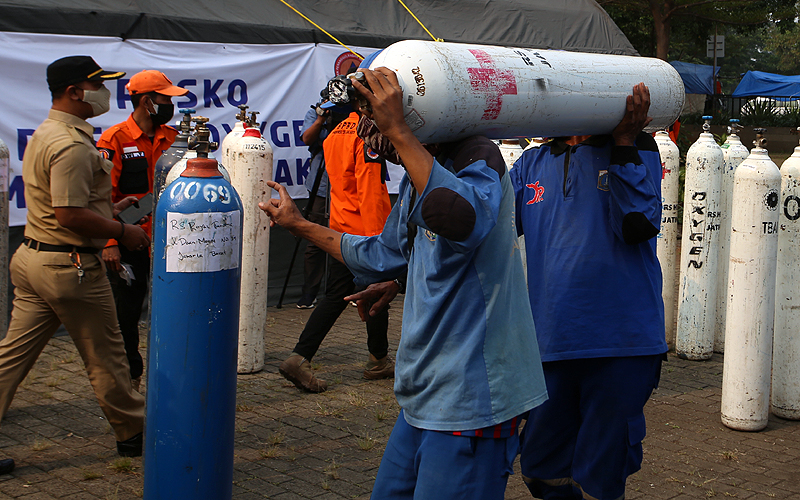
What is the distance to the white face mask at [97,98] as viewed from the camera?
14.5 feet

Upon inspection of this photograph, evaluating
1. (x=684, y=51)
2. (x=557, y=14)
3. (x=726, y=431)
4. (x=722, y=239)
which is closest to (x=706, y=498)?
(x=726, y=431)

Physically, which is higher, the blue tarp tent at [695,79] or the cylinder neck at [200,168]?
the blue tarp tent at [695,79]

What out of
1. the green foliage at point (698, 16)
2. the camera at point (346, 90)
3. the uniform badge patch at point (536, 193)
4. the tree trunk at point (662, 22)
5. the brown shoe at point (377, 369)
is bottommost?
the brown shoe at point (377, 369)

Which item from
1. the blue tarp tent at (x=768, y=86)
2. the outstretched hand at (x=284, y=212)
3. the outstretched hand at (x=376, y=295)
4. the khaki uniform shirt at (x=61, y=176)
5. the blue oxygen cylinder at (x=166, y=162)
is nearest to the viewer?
the outstretched hand at (x=376, y=295)

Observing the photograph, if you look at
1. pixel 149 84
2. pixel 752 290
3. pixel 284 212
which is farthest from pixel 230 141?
pixel 752 290

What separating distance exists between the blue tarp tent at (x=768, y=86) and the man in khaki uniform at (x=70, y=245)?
3131cm

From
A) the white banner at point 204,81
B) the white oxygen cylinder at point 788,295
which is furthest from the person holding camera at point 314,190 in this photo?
the white oxygen cylinder at point 788,295

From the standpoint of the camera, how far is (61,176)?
163 inches

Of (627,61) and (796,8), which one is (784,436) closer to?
(627,61)

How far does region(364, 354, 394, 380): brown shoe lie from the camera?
6.25 metres

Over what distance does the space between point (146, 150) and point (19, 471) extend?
2.16 m

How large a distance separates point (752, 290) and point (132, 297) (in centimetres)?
417

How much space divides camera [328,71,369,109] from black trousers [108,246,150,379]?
135 inches

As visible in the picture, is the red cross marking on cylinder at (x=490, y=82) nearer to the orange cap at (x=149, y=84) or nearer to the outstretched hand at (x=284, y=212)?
the outstretched hand at (x=284, y=212)
